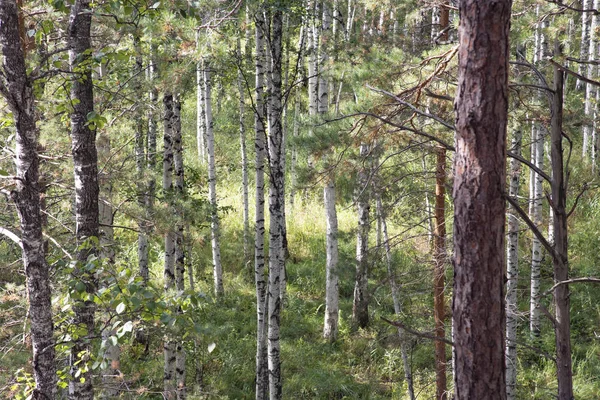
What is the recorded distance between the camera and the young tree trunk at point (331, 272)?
38.1 ft

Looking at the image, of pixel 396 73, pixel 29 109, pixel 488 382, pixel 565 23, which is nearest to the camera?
pixel 488 382

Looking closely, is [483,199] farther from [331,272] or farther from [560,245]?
[331,272]

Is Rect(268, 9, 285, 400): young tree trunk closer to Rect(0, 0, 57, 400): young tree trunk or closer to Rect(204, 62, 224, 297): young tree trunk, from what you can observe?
Rect(0, 0, 57, 400): young tree trunk

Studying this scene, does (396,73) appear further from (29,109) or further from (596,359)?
(596,359)

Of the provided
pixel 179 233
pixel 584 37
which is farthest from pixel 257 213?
pixel 584 37

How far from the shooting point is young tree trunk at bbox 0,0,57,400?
10.8 ft

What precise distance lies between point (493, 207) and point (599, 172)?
13292mm

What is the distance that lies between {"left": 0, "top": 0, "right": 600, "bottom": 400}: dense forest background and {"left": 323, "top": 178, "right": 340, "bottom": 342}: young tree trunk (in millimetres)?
53

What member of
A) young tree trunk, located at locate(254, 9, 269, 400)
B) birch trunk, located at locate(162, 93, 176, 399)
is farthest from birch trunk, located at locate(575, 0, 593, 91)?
birch trunk, located at locate(162, 93, 176, 399)

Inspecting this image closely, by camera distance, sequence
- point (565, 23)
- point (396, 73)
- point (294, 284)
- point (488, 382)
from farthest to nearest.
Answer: point (294, 284), point (565, 23), point (396, 73), point (488, 382)

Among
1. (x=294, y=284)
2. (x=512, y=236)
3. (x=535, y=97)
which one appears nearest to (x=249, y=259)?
(x=294, y=284)

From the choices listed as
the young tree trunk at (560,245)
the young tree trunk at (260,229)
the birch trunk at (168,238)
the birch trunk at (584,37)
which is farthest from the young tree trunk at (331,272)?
the young tree trunk at (560,245)

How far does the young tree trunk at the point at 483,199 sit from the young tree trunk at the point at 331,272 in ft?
28.7

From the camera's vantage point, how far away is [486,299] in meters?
2.77
